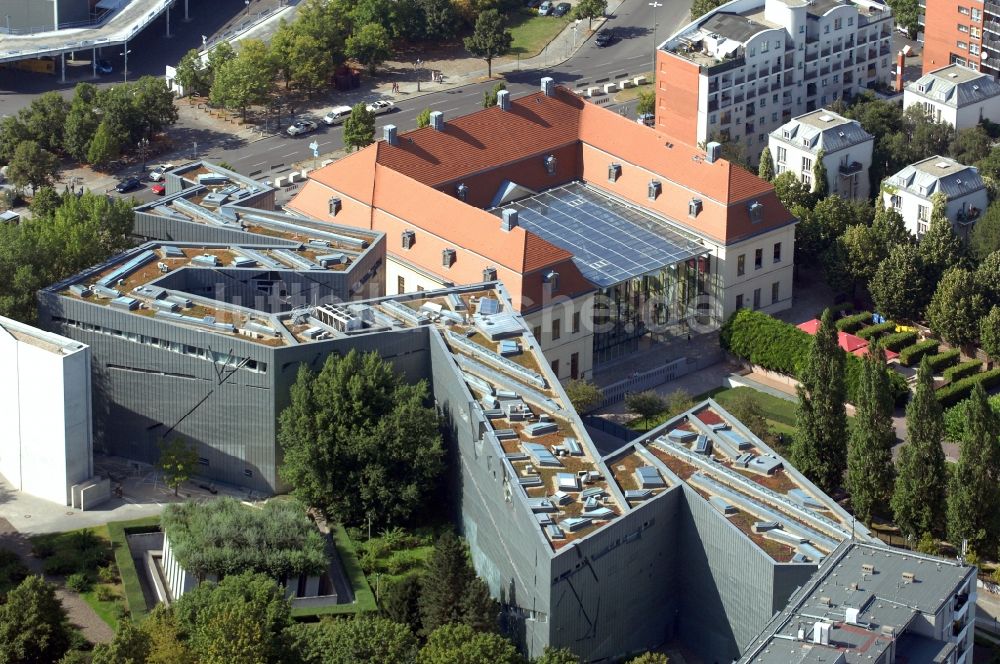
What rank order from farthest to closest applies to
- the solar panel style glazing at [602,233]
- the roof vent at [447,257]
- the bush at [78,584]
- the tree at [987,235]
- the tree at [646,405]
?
the tree at [987,235] < the solar panel style glazing at [602,233] < the roof vent at [447,257] < the tree at [646,405] < the bush at [78,584]

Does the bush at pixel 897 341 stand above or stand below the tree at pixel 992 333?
below

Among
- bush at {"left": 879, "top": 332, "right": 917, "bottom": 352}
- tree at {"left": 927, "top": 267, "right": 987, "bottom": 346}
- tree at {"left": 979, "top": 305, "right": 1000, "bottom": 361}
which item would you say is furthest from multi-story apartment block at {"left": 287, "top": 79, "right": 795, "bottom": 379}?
tree at {"left": 979, "top": 305, "right": 1000, "bottom": 361}

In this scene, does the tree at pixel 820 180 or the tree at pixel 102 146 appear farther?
the tree at pixel 102 146

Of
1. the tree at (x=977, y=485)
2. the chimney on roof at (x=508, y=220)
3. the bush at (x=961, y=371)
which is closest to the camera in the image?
the tree at (x=977, y=485)

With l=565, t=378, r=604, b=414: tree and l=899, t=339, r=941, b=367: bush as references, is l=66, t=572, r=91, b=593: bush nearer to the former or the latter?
l=565, t=378, r=604, b=414: tree

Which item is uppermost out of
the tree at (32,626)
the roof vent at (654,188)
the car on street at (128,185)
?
the roof vent at (654,188)

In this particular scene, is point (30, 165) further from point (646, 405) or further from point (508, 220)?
point (646, 405)

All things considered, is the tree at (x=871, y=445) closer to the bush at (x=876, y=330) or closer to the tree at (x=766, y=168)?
the bush at (x=876, y=330)

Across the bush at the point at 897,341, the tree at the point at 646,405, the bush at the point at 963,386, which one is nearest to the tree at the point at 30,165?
the tree at the point at 646,405
